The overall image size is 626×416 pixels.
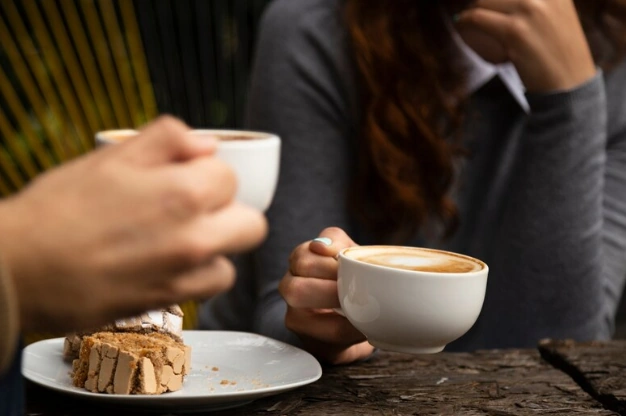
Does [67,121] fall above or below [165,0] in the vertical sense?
below

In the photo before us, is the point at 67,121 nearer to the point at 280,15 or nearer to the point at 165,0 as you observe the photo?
the point at 165,0

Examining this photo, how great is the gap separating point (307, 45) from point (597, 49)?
541 mm

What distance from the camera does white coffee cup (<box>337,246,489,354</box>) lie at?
69 cm

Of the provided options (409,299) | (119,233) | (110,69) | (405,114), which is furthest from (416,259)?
(110,69)

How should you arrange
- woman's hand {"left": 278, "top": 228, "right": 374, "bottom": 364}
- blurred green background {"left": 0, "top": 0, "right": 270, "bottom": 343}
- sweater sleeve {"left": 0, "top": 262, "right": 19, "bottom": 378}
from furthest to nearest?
blurred green background {"left": 0, "top": 0, "right": 270, "bottom": 343} < woman's hand {"left": 278, "top": 228, "right": 374, "bottom": 364} < sweater sleeve {"left": 0, "top": 262, "right": 19, "bottom": 378}

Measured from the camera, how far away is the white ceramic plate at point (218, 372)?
668 millimetres

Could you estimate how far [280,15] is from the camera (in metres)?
1.41

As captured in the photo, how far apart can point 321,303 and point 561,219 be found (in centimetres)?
59

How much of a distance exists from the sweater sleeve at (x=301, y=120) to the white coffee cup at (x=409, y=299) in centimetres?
53

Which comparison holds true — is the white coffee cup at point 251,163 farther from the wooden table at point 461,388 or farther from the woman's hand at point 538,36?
the woman's hand at point 538,36

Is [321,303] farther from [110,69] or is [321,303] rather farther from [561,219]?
[110,69]

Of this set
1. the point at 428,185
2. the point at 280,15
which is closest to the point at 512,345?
the point at 428,185

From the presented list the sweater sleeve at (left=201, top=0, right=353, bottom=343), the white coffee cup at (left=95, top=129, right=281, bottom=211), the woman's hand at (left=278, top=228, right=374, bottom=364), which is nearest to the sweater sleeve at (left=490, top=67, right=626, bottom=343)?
the sweater sleeve at (left=201, top=0, right=353, bottom=343)

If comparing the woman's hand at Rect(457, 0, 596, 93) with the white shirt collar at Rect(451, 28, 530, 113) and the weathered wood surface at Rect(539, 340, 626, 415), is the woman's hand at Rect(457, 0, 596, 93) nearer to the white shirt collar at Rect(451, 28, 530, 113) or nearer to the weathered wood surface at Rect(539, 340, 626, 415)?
the white shirt collar at Rect(451, 28, 530, 113)
